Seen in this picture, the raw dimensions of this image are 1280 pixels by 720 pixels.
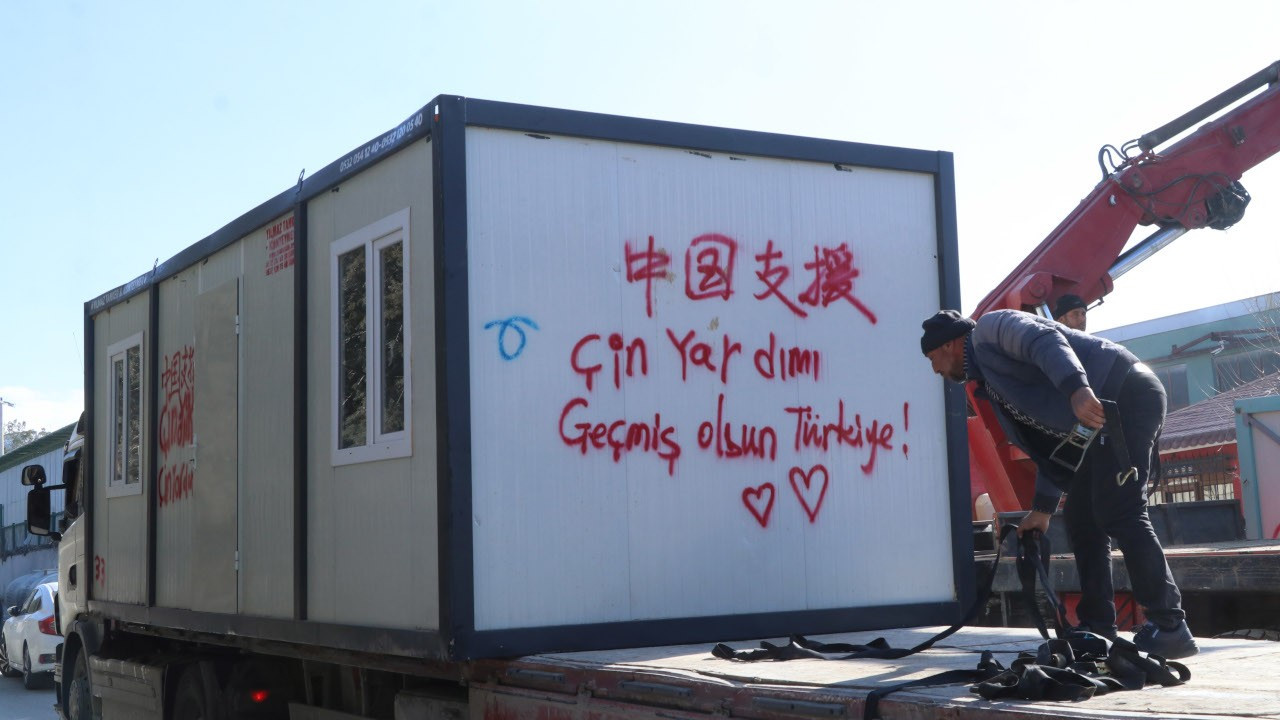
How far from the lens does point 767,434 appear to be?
19.7 ft

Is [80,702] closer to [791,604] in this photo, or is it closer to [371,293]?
[371,293]

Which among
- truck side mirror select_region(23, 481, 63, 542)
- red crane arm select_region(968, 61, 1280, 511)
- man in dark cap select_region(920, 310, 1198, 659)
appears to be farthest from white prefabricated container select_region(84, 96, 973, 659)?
truck side mirror select_region(23, 481, 63, 542)

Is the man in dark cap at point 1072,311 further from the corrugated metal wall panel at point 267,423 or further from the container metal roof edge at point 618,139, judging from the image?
the corrugated metal wall panel at point 267,423

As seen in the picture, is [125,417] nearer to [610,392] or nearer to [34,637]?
[610,392]

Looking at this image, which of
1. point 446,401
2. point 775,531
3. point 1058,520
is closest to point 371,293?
point 446,401

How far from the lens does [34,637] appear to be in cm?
1836

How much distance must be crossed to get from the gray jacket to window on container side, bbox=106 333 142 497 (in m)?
6.52

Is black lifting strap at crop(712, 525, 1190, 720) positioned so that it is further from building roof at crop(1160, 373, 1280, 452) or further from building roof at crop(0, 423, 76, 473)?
building roof at crop(0, 423, 76, 473)

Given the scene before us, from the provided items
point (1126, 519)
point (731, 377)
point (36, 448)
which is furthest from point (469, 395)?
A: point (36, 448)

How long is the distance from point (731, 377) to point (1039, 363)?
60.9 inches

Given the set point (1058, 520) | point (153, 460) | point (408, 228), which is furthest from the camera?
point (153, 460)

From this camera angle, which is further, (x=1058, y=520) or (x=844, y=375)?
(x=1058, y=520)

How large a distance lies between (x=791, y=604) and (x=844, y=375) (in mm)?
1052

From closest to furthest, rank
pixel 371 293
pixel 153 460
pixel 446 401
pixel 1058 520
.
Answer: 1. pixel 446 401
2. pixel 371 293
3. pixel 1058 520
4. pixel 153 460
